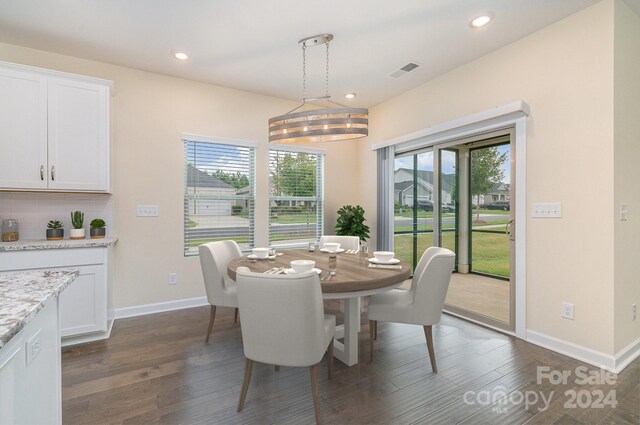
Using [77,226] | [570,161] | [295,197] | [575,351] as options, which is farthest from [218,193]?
[575,351]

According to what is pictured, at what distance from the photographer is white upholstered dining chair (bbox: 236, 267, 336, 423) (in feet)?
5.50

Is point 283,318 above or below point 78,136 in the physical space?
below

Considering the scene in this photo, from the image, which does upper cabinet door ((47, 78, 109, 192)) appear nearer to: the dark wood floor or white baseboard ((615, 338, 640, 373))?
the dark wood floor

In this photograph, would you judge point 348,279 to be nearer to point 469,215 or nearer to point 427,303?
point 427,303

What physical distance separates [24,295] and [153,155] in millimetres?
2953

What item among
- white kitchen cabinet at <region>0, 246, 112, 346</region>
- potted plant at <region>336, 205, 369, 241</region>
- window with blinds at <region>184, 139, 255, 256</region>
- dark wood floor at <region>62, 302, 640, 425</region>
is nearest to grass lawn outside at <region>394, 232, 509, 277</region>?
potted plant at <region>336, 205, 369, 241</region>

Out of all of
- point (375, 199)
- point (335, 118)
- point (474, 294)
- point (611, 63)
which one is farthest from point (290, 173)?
point (611, 63)

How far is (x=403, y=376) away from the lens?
7.48 feet

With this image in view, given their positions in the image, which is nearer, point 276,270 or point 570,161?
point 276,270

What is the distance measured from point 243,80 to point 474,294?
4007mm

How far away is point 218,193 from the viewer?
417 cm

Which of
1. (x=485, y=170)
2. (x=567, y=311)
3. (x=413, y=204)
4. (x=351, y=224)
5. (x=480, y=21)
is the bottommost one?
(x=567, y=311)

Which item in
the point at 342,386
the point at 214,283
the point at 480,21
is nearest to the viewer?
the point at 342,386

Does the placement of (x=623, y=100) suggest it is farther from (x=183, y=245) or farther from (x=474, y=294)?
(x=183, y=245)
